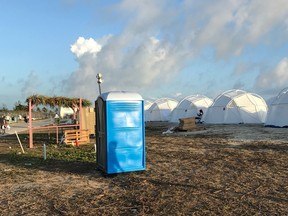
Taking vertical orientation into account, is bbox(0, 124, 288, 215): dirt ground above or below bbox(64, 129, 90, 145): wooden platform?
below

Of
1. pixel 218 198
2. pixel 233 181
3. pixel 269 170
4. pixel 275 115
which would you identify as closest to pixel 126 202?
pixel 218 198

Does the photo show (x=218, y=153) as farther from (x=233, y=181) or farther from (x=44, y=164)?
(x=44, y=164)

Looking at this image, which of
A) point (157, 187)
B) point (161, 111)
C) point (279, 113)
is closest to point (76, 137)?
point (157, 187)

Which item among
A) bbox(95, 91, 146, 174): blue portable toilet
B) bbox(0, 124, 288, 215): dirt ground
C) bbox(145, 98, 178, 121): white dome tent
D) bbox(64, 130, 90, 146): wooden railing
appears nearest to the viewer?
bbox(0, 124, 288, 215): dirt ground

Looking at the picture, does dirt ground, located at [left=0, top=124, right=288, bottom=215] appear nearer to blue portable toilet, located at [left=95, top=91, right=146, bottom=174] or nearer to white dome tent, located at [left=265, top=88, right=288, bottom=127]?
blue portable toilet, located at [left=95, top=91, right=146, bottom=174]

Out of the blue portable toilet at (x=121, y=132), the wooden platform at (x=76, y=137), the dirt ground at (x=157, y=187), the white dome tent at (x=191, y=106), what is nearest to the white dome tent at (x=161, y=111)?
the white dome tent at (x=191, y=106)

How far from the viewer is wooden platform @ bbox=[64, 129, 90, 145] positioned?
1825 cm

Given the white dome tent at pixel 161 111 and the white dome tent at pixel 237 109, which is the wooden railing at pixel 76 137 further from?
the white dome tent at pixel 161 111

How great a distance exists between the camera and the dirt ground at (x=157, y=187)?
605cm

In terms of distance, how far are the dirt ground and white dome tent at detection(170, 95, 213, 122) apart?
31.7 m

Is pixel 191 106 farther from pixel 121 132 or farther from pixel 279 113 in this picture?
pixel 121 132

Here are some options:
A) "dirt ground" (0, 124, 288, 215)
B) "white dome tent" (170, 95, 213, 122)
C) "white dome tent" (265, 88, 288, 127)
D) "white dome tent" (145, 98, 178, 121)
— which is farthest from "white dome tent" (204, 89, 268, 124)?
"dirt ground" (0, 124, 288, 215)

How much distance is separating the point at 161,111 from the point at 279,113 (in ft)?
93.6

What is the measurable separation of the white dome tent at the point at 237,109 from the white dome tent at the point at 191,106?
17.5 feet
